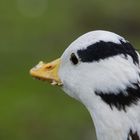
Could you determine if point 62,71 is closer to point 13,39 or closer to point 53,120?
point 53,120

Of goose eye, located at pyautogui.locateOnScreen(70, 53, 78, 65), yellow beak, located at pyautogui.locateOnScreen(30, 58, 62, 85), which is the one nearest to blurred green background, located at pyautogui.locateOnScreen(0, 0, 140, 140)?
yellow beak, located at pyautogui.locateOnScreen(30, 58, 62, 85)

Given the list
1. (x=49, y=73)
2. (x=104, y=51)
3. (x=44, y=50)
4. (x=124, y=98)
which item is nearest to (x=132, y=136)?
(x=124, y=98)

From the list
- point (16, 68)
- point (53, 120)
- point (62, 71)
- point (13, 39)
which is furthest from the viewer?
point (13, 39)

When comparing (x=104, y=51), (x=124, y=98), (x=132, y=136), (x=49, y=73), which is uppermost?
(x=49, y=73)

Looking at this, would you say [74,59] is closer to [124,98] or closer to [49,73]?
[49,73]

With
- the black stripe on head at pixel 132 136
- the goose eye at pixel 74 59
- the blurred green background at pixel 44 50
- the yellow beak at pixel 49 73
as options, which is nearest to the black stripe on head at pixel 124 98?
the black stripe on head at pixel 132 136

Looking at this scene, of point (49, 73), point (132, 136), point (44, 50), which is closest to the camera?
point (132, 136)

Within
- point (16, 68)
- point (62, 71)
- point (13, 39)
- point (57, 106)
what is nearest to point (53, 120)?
point (57, 106)
